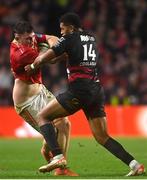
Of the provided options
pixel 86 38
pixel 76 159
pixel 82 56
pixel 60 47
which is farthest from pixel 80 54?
pixel 76 159

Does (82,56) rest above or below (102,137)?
above

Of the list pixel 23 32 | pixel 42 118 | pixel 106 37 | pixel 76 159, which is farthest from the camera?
pixel 106 37

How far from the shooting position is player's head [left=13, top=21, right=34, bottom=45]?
11.6 meters

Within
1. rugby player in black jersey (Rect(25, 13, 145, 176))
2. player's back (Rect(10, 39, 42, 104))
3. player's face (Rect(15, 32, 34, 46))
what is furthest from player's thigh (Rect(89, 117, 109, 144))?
player's face (Rect(15, 32, 34, 46))

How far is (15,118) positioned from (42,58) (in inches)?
442

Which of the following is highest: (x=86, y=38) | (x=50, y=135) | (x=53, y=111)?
(x=86, y=38)

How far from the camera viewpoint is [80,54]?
36.1 ft

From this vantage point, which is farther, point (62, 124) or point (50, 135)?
point (62, 124)

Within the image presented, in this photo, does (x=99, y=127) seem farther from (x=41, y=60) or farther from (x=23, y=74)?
(x=23, y=74)

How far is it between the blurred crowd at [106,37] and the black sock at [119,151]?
12.1 metres

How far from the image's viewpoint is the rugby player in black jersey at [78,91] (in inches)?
432

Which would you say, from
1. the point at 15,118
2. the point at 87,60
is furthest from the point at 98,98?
the point at 15,118

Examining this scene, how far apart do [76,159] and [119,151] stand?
3.14 metres

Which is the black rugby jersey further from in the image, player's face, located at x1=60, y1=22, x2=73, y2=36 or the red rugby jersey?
the red rugby jersey
